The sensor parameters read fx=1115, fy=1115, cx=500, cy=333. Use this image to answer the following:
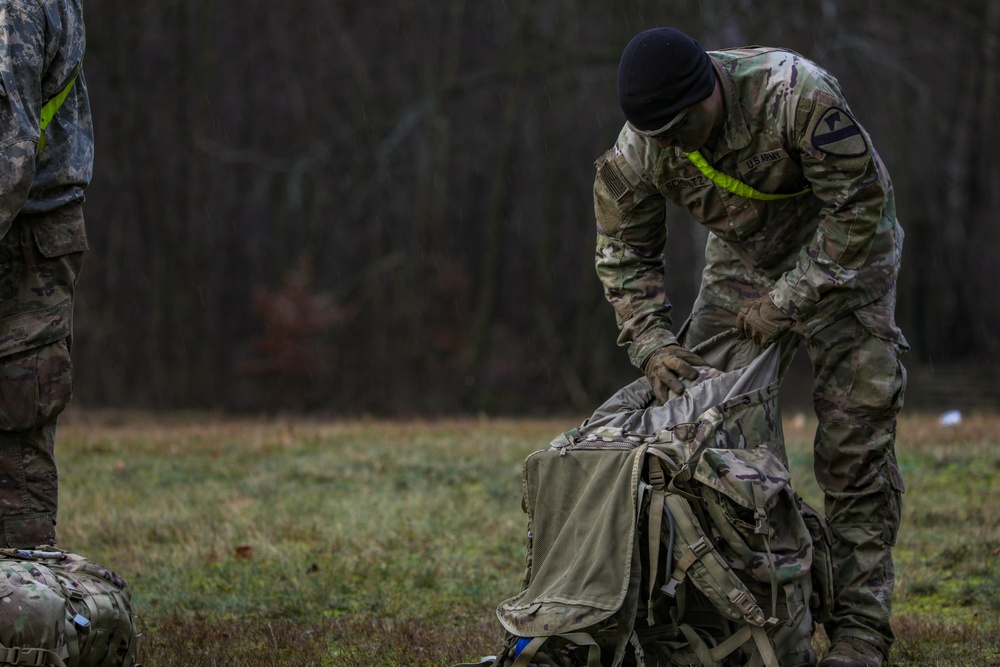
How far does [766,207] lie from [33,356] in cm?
269

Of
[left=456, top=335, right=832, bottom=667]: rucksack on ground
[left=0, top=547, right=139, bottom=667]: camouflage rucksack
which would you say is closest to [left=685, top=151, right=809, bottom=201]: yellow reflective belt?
[left=456, top=335, right=832, bottom=667]: rucksack on ground

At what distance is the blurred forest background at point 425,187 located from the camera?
1839cm

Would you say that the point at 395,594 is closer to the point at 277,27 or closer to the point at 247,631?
the point at 247,631

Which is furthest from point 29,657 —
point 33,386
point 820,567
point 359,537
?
point 359,537

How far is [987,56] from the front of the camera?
1789cm

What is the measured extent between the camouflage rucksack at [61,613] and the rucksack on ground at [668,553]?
116 centimetres

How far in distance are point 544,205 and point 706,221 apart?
57.9ft

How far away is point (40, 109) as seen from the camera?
12.7 feet

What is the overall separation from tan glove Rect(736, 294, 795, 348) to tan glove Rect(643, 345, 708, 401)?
0.23 meters

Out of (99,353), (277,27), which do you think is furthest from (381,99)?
(99,353)

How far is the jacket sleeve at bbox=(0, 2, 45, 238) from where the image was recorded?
3.68 metres

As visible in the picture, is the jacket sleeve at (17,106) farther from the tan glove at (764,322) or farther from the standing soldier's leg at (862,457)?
the standing soldier's leg at (862,457)

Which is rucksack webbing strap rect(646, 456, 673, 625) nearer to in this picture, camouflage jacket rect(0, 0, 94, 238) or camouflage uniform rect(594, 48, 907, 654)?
camouflage uniform rect(594, 48, 907, 654)

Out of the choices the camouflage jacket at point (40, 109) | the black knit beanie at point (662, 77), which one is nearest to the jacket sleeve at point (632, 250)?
the black knit beanie at point (662, 77)
